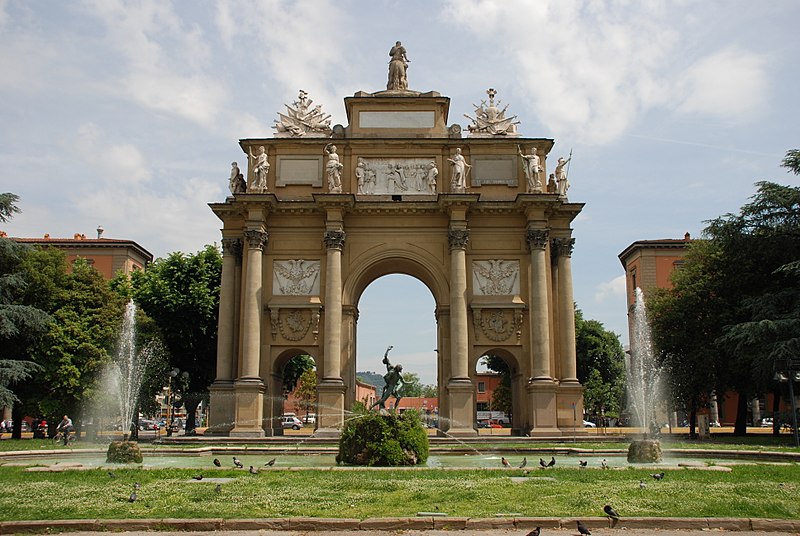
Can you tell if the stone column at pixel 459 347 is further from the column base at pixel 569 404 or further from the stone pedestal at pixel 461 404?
the column base at pixel 569 404

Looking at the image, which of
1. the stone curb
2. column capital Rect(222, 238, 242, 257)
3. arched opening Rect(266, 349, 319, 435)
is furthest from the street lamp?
column capital Rect(222, 238, 242, 257)

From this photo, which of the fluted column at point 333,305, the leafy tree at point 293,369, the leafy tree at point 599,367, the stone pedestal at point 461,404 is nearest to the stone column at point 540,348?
the stone pedestal at point 461,404

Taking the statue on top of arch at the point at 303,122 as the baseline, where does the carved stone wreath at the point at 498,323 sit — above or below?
below

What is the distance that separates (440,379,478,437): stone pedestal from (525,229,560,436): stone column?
112 inches

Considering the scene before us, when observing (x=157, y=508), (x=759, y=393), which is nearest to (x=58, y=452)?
(x=157, y=508)

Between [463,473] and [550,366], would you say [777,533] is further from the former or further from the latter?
[550,366]

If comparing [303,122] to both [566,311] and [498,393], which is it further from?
[498,393]

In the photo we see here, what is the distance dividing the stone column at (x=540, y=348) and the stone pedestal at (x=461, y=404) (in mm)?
2849

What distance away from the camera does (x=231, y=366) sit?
3619cm

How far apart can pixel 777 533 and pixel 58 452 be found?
842 inches

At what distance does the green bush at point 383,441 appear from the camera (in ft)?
61.2

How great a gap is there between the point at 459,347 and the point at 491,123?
11669mm

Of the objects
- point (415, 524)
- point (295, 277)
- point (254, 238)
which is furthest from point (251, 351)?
point (415, 524)

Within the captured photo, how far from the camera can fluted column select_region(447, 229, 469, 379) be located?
3516cm
